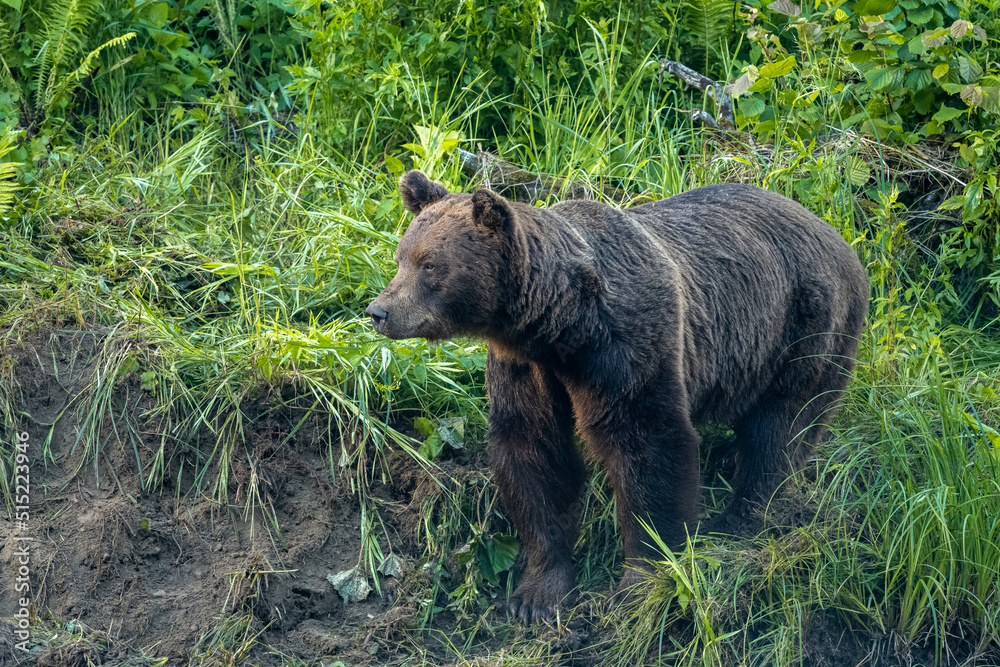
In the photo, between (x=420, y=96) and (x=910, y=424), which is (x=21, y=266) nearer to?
(x=420, y=96)

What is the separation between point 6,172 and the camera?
542 centimetres

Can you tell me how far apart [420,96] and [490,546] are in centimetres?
305

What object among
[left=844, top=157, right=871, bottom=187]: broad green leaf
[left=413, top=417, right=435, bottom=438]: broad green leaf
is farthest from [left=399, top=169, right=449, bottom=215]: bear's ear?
[left=844, top=157, right=871, bottom=187]: broad green leaf

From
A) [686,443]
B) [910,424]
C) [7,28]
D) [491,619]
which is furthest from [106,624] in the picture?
[7,28]

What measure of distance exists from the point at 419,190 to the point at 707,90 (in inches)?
123

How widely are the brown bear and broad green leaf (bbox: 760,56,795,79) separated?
935 millimetres

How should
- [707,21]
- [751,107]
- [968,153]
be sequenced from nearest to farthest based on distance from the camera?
1. [968,153]
2. [751,107]
3. [707,21]

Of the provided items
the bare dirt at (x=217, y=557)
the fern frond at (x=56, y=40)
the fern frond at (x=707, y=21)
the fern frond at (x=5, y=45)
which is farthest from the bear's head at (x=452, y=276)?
the fern frond at (x=5, y=45)

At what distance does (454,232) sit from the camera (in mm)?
4023

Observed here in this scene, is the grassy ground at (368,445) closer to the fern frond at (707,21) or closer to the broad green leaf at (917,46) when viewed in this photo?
the broad green leaf at (917,46)

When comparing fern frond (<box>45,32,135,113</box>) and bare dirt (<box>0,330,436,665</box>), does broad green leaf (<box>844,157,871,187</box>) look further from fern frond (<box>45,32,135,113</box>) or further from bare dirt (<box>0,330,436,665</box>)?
fern frond (<box>45,32,135,113</box>)

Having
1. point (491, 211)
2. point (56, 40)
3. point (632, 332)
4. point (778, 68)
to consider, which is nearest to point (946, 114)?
point (778, 68)

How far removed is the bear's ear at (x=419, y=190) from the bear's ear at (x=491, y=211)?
1.38 ft

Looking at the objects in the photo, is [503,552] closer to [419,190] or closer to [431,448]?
[431,448]
